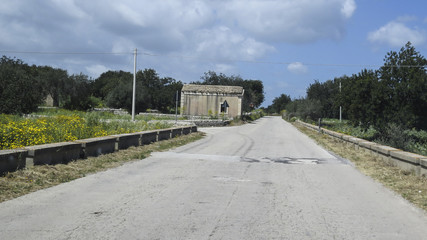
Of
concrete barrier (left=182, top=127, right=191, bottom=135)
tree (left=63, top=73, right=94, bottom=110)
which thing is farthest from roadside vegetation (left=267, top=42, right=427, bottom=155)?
tree (left=63, top=73, right=94, bottom=110)

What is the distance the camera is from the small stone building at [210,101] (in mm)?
56781

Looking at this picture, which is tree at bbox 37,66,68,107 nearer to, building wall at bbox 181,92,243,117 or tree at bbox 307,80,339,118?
building wall at bbox 181,92,243,117

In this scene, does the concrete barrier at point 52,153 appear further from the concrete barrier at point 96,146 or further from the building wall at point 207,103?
the building wall at point 207,103

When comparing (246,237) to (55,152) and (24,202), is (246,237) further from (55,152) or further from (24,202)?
(55,152)

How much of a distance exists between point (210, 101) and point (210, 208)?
51.7 m

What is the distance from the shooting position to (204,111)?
5694 cm

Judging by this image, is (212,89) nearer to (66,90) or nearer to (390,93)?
(66,90)

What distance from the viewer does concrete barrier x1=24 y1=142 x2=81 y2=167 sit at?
25.3 ft

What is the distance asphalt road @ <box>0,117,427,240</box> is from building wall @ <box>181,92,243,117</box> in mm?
47837

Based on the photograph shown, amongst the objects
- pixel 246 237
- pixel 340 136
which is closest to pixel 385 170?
pixel 246 237

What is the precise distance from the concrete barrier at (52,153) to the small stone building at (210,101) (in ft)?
154

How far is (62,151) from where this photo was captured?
8867 mm

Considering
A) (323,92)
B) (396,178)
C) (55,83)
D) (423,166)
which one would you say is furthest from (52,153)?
(323,92)

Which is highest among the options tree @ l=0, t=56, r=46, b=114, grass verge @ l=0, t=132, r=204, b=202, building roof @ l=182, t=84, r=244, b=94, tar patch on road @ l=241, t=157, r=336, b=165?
building roof @ l=182, t=84, r=244, b=94
